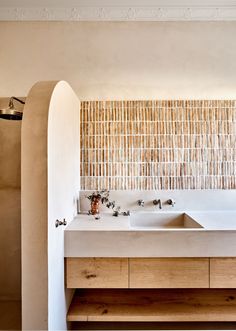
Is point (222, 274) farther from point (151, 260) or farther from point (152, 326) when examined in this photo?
point (152, 326)

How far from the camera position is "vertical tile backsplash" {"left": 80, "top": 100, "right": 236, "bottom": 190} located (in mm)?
2309

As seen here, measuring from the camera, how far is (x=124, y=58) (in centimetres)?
237

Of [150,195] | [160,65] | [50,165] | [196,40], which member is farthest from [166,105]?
[50,165]

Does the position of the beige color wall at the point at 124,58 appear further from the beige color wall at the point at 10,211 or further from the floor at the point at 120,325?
the floor at the point at 120,325

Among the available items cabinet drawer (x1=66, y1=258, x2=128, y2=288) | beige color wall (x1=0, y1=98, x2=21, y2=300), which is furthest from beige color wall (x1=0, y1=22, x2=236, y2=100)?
cabinet drawer (x1=66, y1=258, x2=128, y2=288)

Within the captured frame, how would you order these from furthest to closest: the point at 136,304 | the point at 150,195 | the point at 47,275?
the point at 150,195, the point at 136,304, the point at 47,275

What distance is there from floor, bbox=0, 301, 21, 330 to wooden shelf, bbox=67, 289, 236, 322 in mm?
400

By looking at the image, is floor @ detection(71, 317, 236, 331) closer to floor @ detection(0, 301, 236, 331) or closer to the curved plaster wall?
floor @ detection(0, 301, 236, 331)

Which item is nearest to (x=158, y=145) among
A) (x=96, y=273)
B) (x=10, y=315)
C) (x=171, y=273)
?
(x=171, y=273)

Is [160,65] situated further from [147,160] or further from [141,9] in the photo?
[147,160]

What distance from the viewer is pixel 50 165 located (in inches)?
55.4

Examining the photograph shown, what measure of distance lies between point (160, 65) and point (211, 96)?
1.87ft

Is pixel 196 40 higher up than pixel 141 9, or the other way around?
pixel 141 9

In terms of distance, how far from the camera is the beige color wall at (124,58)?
236 centimetres
